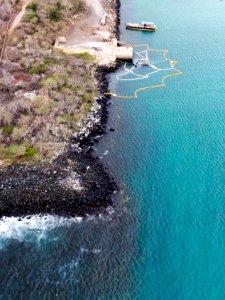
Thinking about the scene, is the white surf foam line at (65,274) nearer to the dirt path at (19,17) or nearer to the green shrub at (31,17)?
the dirt path at (19,17)

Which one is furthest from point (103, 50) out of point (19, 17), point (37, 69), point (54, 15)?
point (19, 17)

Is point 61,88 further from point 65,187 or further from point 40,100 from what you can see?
point 65,187

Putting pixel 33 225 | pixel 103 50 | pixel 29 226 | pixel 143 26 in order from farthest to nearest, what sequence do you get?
1. pixel 143 26
2. pixel 103 50
3. pixel 33 225
4. pixel 29 226

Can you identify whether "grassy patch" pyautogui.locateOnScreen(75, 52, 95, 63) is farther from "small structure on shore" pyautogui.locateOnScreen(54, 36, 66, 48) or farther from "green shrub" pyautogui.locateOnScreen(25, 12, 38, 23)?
"green shrub" pyautogui.locateOnScreen(25, 12, 38, 23)

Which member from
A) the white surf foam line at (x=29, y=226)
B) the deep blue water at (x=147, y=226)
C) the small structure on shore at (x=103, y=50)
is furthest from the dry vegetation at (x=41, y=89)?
the white surf foam line at (x=29, y=226)

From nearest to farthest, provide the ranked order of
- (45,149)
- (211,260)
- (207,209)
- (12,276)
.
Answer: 1. (12,276)
2. (211,260)
3. (207,209)
4. (45,149)

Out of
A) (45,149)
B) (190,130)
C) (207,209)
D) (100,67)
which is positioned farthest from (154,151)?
(100,67)

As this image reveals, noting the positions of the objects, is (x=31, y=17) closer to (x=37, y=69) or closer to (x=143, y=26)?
(x=37, y=69)
